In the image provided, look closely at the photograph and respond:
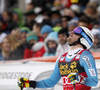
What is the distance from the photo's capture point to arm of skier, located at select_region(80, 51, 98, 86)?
301 cm

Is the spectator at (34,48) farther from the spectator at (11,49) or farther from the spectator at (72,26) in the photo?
the spectator at (72,26)

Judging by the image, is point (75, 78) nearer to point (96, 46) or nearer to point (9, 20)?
point (96, 46)

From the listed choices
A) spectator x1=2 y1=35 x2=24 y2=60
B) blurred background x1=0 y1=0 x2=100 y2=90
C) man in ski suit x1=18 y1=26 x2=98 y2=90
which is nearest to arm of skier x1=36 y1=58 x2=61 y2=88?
man in ski suit x1=18 y1=26 x2=98 y2=90

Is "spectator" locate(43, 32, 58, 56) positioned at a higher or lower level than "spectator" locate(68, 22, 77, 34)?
lower

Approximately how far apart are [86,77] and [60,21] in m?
5.02

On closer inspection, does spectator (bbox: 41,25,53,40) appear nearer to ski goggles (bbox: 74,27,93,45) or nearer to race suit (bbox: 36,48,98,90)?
race suit (bbox: 36,48,98,90)

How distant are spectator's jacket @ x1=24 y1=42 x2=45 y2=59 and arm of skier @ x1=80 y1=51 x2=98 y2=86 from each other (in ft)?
11.3

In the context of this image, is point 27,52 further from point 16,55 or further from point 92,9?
point 92,9

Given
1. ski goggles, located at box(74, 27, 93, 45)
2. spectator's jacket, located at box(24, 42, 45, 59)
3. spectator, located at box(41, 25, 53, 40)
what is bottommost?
spectator's jacket, located at box(24, 42, 45, 59)

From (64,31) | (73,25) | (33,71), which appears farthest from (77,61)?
(73,25)

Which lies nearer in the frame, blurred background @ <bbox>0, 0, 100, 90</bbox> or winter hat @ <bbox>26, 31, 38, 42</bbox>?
blurred background @ <bbox>0, 0, 100, 90</bbox>


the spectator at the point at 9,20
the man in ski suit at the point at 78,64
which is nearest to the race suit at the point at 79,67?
the man in ski suit at the point at 78,64

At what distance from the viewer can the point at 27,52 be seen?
22.1ft

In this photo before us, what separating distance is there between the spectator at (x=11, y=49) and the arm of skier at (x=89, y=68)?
368 cm
